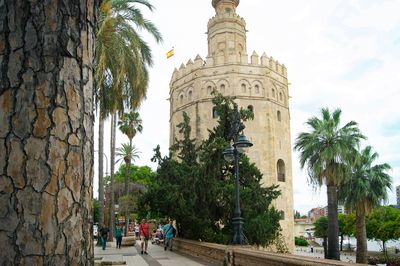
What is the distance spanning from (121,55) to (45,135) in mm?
13409

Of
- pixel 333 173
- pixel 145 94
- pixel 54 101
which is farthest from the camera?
pixel 333 173

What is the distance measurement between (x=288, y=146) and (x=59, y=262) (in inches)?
1462

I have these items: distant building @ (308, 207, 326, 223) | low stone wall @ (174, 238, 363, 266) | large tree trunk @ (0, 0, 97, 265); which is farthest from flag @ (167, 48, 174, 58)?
distant building @ (308, 207, 326, 223)

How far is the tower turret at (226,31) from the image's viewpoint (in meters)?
39.0

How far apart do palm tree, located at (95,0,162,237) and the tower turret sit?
21175 mm

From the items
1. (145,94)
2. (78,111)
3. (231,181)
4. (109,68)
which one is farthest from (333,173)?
(78,111)

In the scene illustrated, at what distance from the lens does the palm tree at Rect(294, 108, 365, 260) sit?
24125 millimetres

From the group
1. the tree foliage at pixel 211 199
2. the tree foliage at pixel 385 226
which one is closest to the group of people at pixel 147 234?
the tree foliage at pixel 211 199

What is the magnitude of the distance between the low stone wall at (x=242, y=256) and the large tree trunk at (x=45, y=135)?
473 centimetres

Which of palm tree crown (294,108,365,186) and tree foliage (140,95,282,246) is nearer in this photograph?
tree foliage (140,95,282,246)

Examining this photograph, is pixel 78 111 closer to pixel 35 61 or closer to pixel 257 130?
pixel 35 61

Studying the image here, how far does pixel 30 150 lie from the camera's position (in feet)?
5.61

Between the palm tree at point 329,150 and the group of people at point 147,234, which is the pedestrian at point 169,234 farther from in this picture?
the palm tree at point 329,150

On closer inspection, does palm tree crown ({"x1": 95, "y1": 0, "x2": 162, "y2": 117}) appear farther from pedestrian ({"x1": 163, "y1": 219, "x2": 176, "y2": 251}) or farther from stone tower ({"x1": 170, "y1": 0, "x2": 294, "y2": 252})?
stone tower ({"x1": 170, "y1": 0, "x2": 294, "y2": 252})
